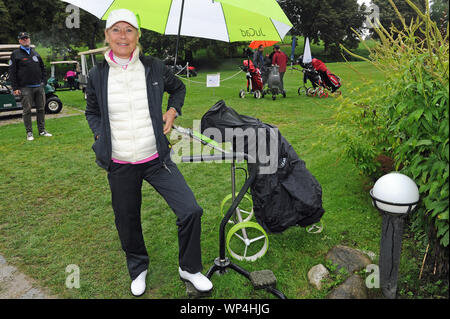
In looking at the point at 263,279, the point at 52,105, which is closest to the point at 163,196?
→ the point at 263,279

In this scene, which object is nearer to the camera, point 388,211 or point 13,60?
point 388,211

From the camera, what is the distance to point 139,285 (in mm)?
3014

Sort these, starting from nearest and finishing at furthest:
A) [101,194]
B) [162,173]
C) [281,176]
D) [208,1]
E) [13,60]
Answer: [162,173]
[281,176]
[208,1]
[101,194]
[13,60]

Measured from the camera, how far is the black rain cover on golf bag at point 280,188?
336 cm

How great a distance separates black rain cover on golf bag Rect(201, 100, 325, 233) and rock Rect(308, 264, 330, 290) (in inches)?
19.0

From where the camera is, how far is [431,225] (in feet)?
8.61

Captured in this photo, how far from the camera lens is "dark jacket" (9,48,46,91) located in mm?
7230

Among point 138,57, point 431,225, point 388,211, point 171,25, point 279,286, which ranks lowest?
point 279,286

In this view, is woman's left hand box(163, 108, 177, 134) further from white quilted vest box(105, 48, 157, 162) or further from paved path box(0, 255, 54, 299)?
paved path box(0, 255, 54, 299)

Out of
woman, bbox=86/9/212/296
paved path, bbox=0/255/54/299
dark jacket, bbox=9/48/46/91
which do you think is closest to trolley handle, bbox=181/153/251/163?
woman, bbox=86/9/212/296

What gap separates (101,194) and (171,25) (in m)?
2.57

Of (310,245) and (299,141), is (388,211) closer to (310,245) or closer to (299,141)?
(310,245)

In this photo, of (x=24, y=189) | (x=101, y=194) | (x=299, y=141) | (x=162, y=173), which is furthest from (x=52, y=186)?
(x=299, y=141)

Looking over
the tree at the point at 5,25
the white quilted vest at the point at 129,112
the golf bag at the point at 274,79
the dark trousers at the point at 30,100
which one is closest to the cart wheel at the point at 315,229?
the white quilted vest at the point at 129,112
